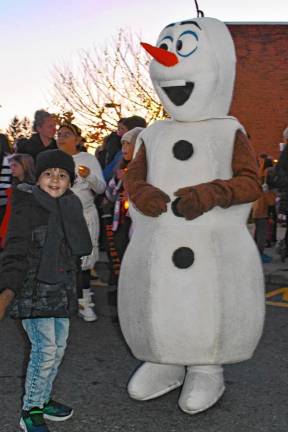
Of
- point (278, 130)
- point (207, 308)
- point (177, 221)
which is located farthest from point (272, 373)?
point (278, 130)

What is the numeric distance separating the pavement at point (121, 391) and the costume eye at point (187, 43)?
1.99 metres

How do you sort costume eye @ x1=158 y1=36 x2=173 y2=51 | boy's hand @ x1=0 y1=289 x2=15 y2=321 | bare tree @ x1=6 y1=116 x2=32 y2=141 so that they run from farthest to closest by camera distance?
bare tree @ x1=6 y1=116 x2=32 y2=141 < costume eye @ x1=158 y1=36 x2=173 y2=51 < boy's hand @ x1=0 y1=289 x2=15 y2=321

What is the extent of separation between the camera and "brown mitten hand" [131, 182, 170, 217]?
352 cm

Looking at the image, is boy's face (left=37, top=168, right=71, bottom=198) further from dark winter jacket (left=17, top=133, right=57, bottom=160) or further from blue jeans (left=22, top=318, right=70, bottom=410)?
dark winter jacket (left=17, top=133, right=57, bottom=160)

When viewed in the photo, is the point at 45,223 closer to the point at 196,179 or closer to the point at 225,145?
the point at 196,179

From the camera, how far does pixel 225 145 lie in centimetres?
365

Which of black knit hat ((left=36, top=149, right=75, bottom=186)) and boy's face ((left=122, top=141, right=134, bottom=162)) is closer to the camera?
black knit hat ((left=36, top=149, right=75, bottom=186))

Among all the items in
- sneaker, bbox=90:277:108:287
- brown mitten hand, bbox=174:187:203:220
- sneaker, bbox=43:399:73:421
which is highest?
brown mitten hand, bbox=174:187:203:220

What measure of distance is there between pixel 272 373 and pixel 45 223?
1915 mm

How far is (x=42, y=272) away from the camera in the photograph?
11.0 feet

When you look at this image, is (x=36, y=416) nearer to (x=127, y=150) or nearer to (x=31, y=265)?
(x=31, y=265)

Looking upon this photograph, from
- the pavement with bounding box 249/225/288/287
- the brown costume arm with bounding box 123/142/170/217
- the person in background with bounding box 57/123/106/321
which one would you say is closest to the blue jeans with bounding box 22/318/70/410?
the brown costume arm with bounding box 123/142/170/217

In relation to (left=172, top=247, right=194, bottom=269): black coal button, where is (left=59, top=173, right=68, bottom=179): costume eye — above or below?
above

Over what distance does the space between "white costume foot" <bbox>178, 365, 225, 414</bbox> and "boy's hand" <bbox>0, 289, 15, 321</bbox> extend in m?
1.13
